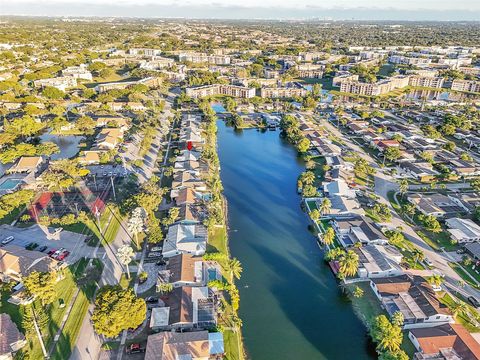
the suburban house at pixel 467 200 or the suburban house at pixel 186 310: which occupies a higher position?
the suburban house at pixel 467 200

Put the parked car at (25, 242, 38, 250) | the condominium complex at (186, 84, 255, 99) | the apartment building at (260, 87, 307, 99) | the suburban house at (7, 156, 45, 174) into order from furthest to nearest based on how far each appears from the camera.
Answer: the apartment building at (260, 87, 307, 99) → the condominium complex at (186, 84, 255, 99) → the suburban house at (7, 156, 45, 174) → the parked car at (25, 242, 38, 250)

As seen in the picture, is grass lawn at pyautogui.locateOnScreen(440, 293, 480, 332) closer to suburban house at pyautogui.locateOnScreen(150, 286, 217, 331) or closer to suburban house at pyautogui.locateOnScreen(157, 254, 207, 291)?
suburban house at pyautogui.locateOnScreen(150, 286, 217, 331)

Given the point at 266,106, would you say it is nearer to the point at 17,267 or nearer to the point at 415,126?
the point at 415,126

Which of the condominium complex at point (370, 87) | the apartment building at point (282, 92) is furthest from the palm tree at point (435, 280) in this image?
the condominium complex at point (370, 87)

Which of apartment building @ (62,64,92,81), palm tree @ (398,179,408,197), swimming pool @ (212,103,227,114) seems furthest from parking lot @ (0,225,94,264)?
apartment building @ (62,64,92,81)

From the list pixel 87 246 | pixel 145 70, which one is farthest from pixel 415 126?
pixel 145 70

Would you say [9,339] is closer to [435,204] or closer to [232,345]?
[232,345]

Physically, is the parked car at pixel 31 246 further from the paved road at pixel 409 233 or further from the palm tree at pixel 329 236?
the paved road at pixel 409 233
